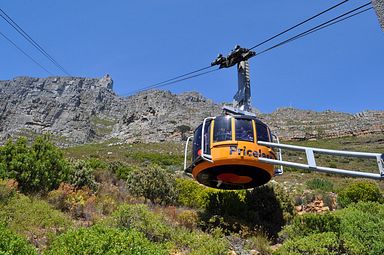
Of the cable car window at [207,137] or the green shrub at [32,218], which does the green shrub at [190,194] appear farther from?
the cable car window at [207,137]

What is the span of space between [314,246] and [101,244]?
6272mm

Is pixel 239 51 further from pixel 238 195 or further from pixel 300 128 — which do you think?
pixel 300 128

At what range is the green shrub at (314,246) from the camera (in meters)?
11.0

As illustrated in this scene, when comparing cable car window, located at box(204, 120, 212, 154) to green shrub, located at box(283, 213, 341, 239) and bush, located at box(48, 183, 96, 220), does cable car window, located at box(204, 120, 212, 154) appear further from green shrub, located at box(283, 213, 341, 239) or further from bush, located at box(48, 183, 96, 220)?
bush, located at box(48, 183, 96, 220)

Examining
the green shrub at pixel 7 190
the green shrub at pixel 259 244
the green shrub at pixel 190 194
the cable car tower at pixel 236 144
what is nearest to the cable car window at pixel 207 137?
the cable car tower at pixel 236 144

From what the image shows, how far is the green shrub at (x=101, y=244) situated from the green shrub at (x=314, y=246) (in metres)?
4.65

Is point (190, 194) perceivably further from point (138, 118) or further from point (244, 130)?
point (138, 118)

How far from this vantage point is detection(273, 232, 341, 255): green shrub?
10992 mm

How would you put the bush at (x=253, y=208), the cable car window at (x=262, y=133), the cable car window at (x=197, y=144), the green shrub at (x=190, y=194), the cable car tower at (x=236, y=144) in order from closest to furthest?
the cable car tower at (x=236, y=144) < the cable car window at (x=262, y=133) < the cable car window at (x=197, y=144) < the bush at (x=253, y=208) < the green shrub at (x=190, y=194)

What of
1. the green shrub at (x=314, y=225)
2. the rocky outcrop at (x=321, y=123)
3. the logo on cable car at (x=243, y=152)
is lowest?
the green shrub at (x=314, y=225)

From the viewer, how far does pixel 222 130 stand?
11266 mm

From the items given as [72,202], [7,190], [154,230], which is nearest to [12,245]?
[154,230]

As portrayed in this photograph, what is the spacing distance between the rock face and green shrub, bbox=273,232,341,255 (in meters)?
61.5

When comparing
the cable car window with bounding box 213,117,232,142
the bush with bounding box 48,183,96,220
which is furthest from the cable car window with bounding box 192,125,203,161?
the bush with bounding box 48,183,96,220
